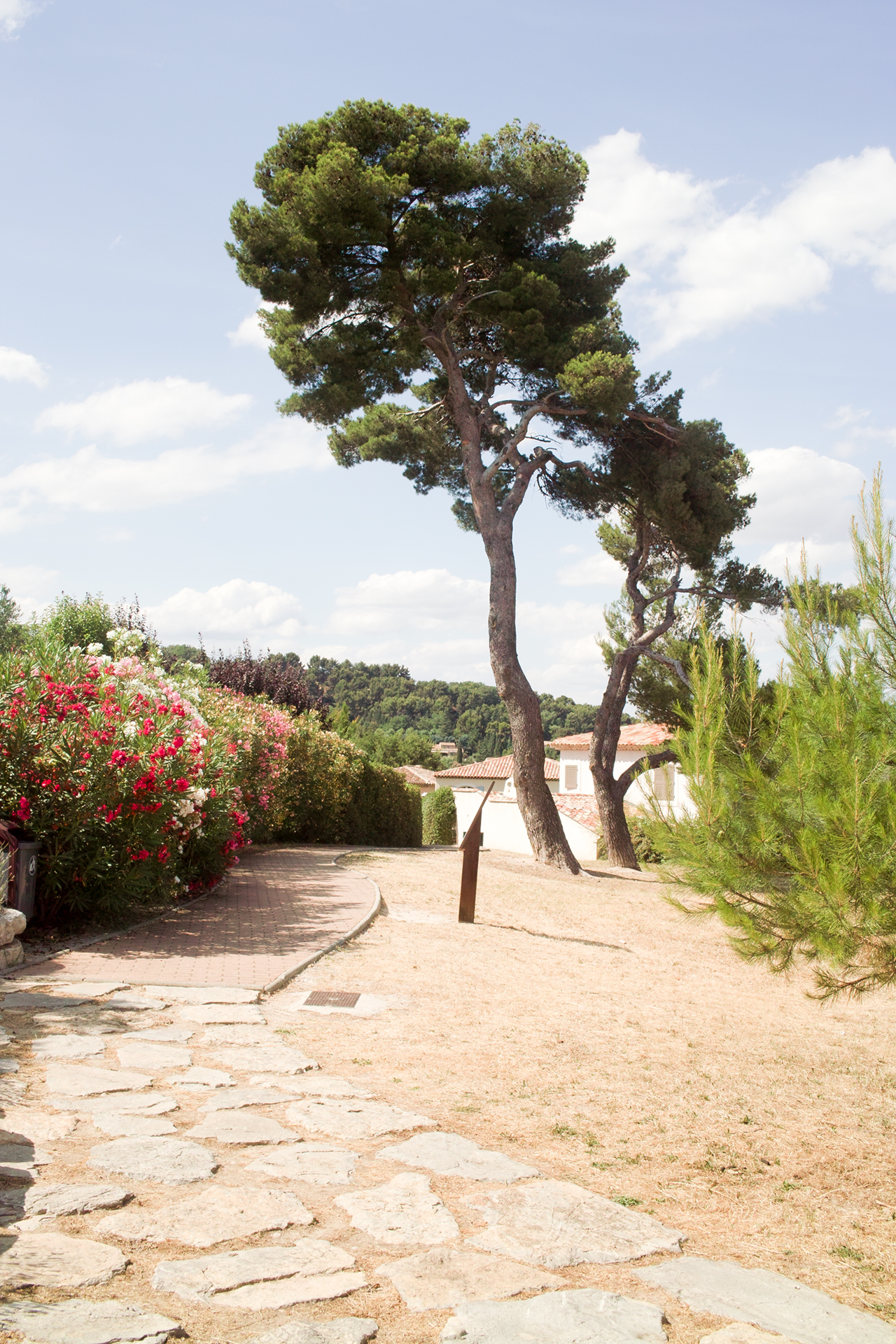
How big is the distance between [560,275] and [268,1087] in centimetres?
1530

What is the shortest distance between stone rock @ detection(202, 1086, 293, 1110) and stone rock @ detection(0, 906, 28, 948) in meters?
2.69

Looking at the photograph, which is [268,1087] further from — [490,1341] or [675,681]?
[675,681]

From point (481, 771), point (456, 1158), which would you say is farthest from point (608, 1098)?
point (481, 771)

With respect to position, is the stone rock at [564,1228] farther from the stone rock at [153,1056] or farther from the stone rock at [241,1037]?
the stone rock at [241,1037]

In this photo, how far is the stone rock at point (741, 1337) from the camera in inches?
99.2

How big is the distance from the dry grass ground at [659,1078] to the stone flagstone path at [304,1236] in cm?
14

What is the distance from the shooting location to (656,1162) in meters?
4.02

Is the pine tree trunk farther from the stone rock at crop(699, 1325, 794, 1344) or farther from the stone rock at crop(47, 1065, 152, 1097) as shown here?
the stone rock at crop(699, 1325, 794, 1344)

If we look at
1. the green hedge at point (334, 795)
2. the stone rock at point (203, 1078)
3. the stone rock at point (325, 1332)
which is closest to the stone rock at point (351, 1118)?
the stone rock at point (203, 1078)

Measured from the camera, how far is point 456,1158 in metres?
3.76

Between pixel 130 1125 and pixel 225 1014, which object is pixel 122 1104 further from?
pixel 225 1014

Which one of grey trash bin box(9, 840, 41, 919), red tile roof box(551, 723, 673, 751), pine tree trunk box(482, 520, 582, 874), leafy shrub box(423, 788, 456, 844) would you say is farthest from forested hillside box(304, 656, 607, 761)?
grey trash bin box(9, 840, 41, 919)

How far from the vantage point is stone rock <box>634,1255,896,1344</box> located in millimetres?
2637

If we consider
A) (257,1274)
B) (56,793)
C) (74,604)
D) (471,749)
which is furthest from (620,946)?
(471,749)
